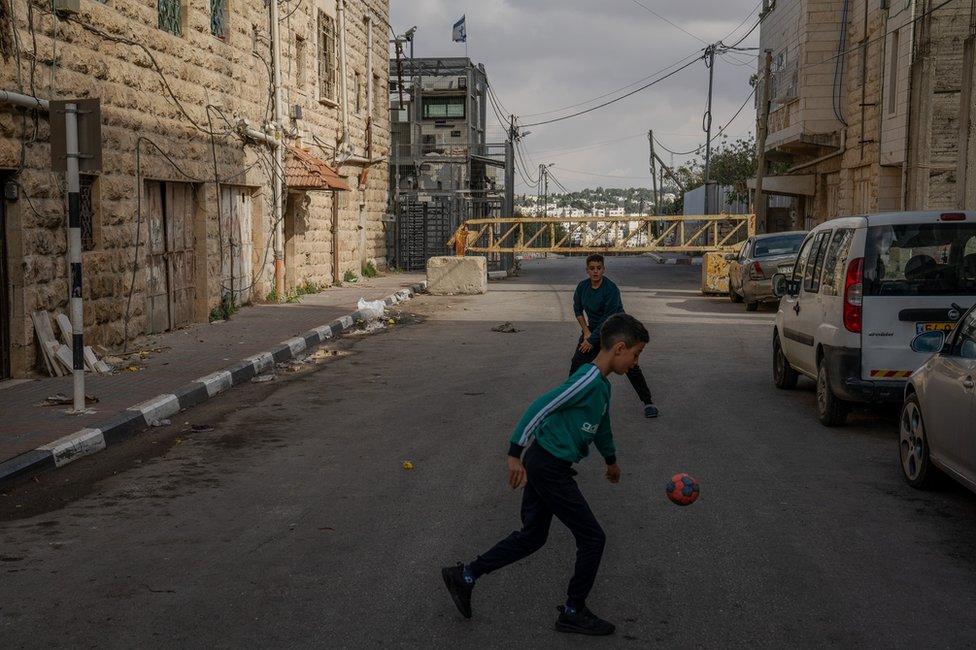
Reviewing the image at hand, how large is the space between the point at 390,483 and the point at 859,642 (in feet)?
12.1

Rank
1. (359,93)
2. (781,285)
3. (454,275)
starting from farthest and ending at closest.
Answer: (359,93) → (454,275) → (781,285)

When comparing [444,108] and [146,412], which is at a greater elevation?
[444,108]

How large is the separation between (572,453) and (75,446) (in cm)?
528

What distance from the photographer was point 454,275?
27938 millimetres

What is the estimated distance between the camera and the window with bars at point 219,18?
18062mm

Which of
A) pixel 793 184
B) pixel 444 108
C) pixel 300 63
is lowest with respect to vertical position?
pixel 793 184

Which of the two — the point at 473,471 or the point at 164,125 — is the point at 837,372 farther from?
the point at 164,125

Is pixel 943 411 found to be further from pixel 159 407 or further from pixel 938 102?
pixel 938 102

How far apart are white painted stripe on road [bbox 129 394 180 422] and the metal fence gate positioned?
91.9 ft

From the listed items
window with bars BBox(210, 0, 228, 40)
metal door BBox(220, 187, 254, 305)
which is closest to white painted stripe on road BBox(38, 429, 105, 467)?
metal door BBox(220, 187, 254, 305)

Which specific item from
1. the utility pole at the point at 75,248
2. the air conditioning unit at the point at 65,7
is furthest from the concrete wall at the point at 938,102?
the utility pole at the point at 75,248

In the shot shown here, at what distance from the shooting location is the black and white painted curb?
25.8 feet

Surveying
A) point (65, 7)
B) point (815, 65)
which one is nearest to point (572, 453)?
point (65, 7)

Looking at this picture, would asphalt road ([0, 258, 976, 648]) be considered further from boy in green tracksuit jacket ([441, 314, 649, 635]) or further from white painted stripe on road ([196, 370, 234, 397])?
white painted stripe on road ([196, 370, 234, 397])
